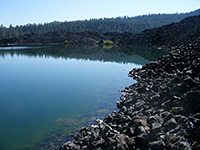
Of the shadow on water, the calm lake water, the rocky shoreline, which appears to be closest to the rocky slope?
the shadow on water

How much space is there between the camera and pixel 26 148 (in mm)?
9227

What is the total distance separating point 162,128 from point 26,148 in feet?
19.6

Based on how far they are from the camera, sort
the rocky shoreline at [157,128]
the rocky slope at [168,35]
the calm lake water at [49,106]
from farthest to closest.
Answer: the rocky slope at [168,35] < the calm lake water at [49,106] < the rocky shoreline at [157,128]

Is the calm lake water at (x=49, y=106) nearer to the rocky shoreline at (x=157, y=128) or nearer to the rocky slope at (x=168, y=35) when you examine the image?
the rocky shoreline at (x=157, y=128)

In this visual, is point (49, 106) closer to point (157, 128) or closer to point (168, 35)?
point (157, 128)

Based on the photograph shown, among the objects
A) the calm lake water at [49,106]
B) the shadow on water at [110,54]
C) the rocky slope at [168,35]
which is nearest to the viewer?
the calm lake water at [49,106]

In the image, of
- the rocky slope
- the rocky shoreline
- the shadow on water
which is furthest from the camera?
the rocky slope

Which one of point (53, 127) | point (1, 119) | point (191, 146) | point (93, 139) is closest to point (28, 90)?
point (1, 119)

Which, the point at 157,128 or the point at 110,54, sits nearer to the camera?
the point at 157,128

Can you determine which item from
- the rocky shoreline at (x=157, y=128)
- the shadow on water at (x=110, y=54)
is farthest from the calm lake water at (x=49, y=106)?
the shadow on water at (x=110, y=54)

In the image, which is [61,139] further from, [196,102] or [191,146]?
[196,102]

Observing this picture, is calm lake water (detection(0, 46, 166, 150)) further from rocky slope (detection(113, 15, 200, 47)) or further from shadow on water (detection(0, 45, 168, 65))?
rocky slope (detection(113, 15, 200, 47))

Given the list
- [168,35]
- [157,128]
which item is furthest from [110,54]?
[157,128]

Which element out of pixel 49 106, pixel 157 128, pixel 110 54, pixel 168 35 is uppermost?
pixel 168 35
